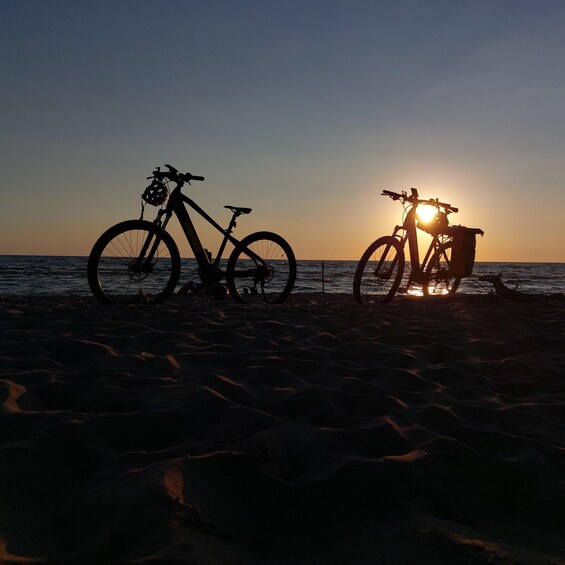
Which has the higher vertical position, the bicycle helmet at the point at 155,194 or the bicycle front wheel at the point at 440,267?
the bicycle helmet at the point at 155,194

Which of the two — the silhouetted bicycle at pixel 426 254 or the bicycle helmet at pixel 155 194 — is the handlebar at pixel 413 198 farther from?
the bicycle helmet at pixel 155 194

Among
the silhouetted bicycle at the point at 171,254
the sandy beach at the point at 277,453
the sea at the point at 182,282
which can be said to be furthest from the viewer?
the sea at the point at 182,282

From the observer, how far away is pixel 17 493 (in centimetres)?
145

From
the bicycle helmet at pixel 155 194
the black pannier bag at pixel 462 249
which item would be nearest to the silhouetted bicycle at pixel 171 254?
the bicycle helmet at pixel 155 194

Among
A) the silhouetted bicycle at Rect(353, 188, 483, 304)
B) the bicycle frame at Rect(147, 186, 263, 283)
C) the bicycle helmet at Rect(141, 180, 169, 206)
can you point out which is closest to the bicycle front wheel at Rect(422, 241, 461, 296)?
the silhouetted bicycle at Rect(353, 188, 483, 304)

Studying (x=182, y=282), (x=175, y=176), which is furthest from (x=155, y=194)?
(x=182, y=282)

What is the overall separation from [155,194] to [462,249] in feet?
17.3

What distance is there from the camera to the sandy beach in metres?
1.24

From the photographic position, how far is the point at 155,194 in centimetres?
610

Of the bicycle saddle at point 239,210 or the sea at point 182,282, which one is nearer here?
the bicycle saddle at point 239,210

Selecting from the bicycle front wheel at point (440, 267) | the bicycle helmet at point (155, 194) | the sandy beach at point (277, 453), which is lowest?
the sandy beach at point (277, 453)

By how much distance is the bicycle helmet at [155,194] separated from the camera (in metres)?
6.07

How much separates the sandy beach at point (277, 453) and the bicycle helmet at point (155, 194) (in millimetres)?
2886

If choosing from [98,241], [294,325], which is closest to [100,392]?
[294,325]
